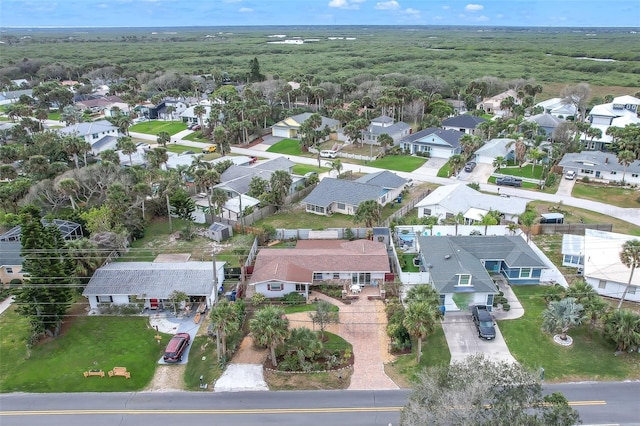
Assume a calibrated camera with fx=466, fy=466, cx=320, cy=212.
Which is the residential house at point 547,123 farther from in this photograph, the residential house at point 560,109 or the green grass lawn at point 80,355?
the green grass lawn at point 80,355

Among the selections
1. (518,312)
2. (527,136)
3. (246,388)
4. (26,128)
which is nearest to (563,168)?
(527,136)

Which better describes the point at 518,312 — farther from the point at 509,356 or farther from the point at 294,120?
the point at 294,120

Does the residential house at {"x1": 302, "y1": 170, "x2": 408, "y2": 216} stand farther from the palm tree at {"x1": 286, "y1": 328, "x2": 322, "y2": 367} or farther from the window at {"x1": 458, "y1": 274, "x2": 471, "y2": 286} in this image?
the palm tree at {"x1": 286, "y1": 328, "x2": 322, "y2": 367}

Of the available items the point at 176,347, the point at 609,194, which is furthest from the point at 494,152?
the point at 176,347

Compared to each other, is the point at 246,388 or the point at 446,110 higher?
the point at 446,110

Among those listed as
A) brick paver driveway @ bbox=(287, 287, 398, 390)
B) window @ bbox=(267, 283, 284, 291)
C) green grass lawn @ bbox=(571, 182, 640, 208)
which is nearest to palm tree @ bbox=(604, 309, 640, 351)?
brick paver driveway @ bbox=(287, 287, 398, 390)

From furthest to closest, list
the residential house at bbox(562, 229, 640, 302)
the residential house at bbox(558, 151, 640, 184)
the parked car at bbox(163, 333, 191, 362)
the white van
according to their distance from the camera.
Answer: the white van → the residential house at bbox(558, 151, 640, 184) → the residential house at bbox(562, 229, 640, 302) → the parked car at bbox(163, 333, 191, 362)

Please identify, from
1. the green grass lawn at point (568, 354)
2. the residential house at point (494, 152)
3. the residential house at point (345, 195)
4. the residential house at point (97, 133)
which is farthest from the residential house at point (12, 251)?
the residential house at point (494, 152)
